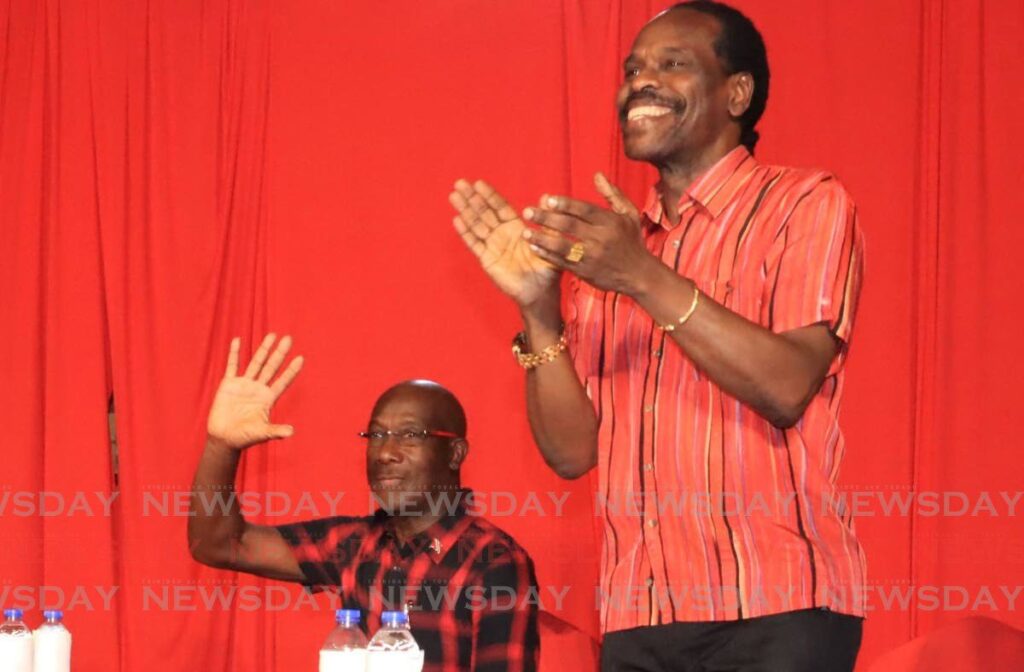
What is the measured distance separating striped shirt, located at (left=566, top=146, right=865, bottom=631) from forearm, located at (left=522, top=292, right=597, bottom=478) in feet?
0.15

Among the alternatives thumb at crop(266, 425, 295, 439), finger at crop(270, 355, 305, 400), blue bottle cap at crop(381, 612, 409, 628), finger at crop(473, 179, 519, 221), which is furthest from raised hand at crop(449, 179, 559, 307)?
finger at crop(270, 355, 305, 400)

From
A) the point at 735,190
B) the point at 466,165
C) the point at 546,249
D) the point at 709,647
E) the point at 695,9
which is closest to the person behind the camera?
the point at 546,249

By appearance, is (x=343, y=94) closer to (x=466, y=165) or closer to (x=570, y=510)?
(x=466, y=165)

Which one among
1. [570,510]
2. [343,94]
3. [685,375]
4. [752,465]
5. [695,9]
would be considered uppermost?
[343,94]

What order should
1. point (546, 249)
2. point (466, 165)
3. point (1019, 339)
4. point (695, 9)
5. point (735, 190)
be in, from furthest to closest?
1. point (466, 165)
2. point (1019, 339)
3. point (695, 9)
4. point (735, 190)
5. point (546, 249)

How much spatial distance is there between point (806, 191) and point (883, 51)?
7.16ft

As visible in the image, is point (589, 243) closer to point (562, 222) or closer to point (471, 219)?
point (562, 222)

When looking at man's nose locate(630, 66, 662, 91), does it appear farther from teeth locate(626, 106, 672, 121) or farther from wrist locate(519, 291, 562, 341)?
wrist locate(519, 291, 562, 341)

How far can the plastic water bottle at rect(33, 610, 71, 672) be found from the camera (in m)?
2.55

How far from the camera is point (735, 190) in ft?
5.93

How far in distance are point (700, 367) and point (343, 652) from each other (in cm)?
90

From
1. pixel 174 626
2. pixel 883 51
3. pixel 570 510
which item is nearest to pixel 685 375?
pixel 570 510

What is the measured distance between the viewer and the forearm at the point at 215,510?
2.79m

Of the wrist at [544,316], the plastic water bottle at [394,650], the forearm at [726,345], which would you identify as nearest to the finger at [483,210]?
the wrist at [544,316]
